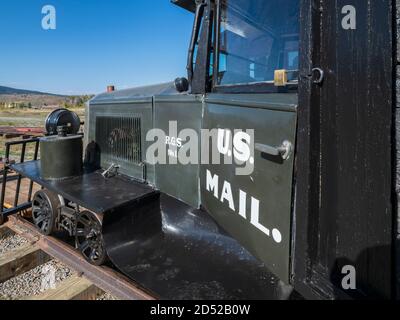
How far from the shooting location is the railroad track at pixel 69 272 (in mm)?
2377

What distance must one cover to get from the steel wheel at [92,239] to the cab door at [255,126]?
1.03 metres

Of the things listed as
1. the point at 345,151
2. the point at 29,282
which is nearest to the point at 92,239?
the point at 29,282

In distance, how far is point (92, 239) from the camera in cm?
283

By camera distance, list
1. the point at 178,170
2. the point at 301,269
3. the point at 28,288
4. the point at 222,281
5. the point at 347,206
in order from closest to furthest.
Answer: the point at 347,206
the point at 301,269
the point at 222,281
the point at 178,170
the point at 28,288

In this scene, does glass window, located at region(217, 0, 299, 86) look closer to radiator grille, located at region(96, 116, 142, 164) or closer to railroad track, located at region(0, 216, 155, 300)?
radiator grille, located at region(96, 116, 142, 164)

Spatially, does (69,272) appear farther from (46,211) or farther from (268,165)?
(268,165)

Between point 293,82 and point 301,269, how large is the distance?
2.81 ft

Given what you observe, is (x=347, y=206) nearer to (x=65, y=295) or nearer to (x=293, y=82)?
(x=293, y=82)

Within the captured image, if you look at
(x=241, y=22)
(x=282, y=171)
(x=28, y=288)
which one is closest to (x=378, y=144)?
(x=282, y=171)

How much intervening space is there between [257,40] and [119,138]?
1.97m

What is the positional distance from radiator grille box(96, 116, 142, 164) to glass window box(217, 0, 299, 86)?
4.08ft

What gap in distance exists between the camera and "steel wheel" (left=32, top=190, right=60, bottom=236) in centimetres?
333

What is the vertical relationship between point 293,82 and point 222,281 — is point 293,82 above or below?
above
